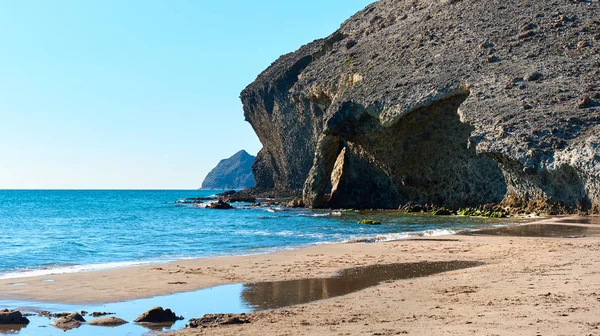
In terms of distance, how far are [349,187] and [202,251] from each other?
36717mm

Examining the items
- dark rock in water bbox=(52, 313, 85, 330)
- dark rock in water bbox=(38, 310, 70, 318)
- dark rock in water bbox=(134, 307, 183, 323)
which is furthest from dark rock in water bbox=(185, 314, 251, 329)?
dark rock in water bbox=(38, 310, 70, 318)

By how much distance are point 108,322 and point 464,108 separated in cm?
3764

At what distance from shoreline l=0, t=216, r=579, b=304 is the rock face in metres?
22.8

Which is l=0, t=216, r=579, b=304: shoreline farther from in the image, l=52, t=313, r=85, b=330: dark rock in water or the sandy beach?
l=52, t=313, r=85, b=330: dark rock in water

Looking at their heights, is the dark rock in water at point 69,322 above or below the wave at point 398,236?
above

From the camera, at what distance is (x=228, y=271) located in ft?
54.5

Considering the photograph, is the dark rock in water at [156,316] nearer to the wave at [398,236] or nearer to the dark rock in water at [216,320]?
the dark rock in water at [216,320]

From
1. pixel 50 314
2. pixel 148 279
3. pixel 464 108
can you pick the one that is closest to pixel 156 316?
pixel 50 314

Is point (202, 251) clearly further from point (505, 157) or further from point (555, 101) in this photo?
point (555, 101)

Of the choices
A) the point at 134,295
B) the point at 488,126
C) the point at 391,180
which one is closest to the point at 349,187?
the point at 391,180

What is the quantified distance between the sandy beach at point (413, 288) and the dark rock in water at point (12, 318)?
2229 millimetres

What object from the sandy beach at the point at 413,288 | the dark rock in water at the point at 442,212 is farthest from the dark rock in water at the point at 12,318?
the dark rock in water at the point at 442,212

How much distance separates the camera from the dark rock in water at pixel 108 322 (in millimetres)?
10055

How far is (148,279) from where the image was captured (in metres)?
15.2
